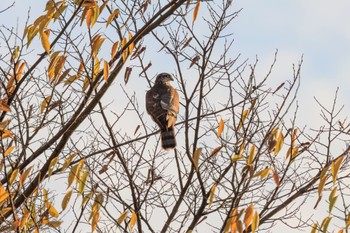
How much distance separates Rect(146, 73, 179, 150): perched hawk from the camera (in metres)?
7.91

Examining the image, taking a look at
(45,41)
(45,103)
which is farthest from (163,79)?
(45,41)

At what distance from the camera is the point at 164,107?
28.6 ft

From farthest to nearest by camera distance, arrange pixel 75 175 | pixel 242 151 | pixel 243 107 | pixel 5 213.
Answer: pixel 243 107
pixel 242 151
pixel 5 213
pixel 75 175

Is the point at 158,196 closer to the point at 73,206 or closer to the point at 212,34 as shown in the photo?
the point at 73,206

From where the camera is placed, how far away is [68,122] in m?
6.02

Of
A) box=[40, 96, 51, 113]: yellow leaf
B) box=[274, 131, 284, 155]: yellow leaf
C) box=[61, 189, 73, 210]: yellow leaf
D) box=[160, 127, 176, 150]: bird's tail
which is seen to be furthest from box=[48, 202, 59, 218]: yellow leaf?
box=[160, 127, 176, 150]: bird's tail

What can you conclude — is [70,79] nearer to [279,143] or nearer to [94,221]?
[94,221]

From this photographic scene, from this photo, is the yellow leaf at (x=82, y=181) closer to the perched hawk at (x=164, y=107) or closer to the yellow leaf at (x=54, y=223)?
the yellow leaf at (x=54, y=223)

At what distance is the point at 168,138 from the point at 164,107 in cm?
96

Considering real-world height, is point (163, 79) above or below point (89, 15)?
above

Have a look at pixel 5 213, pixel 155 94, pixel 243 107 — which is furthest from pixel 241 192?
pixel 155 94

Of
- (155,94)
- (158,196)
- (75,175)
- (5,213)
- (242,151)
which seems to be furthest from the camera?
(155,94)

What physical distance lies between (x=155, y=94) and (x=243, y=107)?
299 centimetres

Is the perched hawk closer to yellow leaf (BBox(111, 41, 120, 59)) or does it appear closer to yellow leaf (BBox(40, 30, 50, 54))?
yellow leaf (BBox(111, 41, 120, 59))
